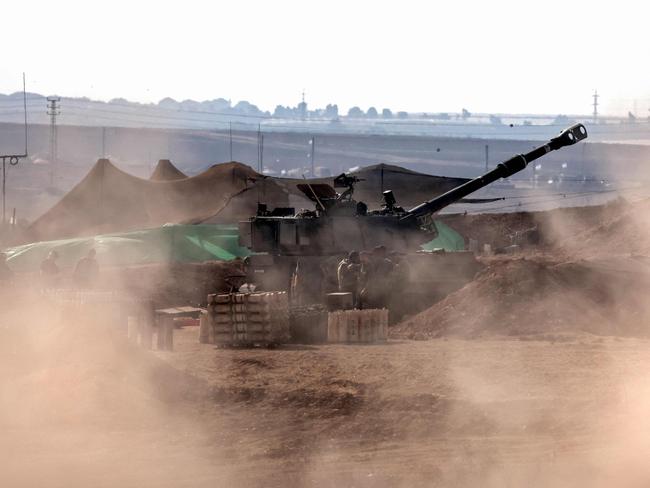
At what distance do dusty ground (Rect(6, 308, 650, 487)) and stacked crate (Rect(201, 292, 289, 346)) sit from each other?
1.47 meters

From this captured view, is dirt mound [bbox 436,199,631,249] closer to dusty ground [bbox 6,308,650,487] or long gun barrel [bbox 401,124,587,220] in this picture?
long gun barrel [bbox 401,124,587,220]

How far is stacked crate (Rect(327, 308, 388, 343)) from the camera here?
76.6 feet

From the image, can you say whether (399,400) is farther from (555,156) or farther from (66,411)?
(555,156)

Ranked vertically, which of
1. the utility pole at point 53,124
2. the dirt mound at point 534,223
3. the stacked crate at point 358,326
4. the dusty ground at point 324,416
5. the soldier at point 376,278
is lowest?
the dusty ground at point 324,416

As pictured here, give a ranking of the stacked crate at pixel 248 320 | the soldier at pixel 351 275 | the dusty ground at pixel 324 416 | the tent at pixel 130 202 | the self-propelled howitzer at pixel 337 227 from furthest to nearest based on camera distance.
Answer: the tent at pixel 130 202 → the self-propelled howitzer at pixel 337 227 → the soldier at pixel 351 275 → the stacked crate at pixel 248 320 → the dusty ground at pixel 324 416

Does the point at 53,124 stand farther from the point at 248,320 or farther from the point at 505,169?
the point at 248,320

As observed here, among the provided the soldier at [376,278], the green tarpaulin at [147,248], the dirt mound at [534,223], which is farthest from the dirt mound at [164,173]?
the soldier at [376,278]

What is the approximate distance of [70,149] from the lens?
137750 mm

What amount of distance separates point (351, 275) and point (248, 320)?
3916 mm

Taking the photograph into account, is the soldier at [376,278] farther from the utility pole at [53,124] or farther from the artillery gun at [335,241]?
the utility pole at [53,124]

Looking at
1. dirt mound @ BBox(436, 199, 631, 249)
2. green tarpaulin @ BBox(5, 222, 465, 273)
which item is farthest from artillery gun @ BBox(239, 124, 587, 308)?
dirt mound @ BBox(436, 199, 631, 249)

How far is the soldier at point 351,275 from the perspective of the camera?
26109 mm

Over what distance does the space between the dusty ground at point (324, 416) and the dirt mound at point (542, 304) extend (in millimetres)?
2502

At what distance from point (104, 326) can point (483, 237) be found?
30859mm
